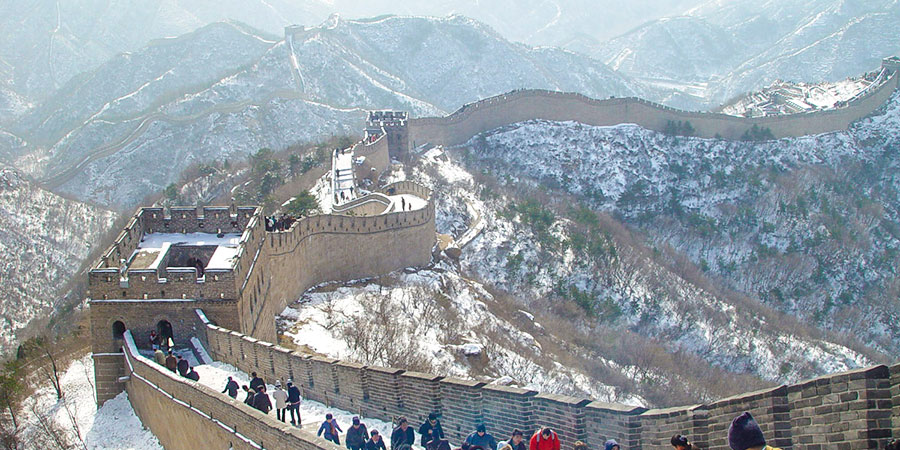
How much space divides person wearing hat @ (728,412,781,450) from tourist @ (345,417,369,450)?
7.66 m

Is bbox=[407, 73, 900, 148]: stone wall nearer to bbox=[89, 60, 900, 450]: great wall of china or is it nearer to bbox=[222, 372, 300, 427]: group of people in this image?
bbox=[89, 60, 900, 450]: great wall of china

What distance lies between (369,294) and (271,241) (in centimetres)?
693

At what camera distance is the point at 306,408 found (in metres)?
17.8

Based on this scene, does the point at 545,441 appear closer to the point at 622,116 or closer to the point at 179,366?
Answer: the point at 179,366

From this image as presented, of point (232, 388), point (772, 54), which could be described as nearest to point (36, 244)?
point (232, 388)

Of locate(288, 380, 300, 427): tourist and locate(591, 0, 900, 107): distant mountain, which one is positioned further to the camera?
locate(591, 0, 900, 107): distant mountain

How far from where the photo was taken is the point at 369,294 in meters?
34.6

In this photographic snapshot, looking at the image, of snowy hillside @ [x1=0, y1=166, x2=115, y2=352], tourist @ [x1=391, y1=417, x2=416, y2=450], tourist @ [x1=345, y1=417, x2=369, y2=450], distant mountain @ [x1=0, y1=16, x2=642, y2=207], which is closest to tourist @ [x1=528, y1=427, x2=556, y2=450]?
tourist @ [x1=391, y1=417, x2=416, y2=450]

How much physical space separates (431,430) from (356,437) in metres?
1.22

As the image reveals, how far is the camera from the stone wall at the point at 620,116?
6712 cm

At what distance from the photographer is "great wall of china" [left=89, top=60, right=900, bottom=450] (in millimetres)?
9266

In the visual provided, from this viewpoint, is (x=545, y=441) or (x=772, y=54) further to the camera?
(x=772, y=54)

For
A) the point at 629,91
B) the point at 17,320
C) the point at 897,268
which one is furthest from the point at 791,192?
the point at 629,91

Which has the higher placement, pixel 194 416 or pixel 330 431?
pixel 330 431
